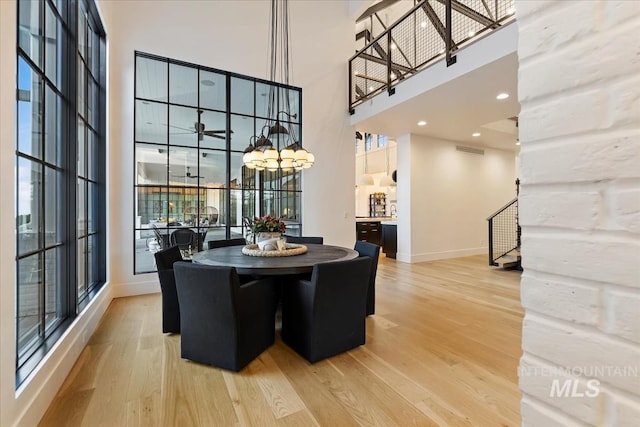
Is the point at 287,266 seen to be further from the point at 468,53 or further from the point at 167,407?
the point at 468,53

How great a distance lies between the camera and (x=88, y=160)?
3.37m

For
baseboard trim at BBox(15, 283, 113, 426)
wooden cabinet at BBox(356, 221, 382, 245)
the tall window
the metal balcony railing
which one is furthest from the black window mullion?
wooden cabinet at BBox(356, 221, 382, 245)

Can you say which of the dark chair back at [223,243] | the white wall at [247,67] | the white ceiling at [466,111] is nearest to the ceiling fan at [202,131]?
the white wall at [247,67]

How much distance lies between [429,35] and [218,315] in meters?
6.57

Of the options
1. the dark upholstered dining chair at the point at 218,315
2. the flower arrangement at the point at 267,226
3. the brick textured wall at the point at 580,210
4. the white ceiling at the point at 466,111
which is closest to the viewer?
the brick textured wall at the point at 580,210

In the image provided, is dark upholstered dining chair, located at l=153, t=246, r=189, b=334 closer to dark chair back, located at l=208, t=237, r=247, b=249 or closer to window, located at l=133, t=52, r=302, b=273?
dark chair back, located at l=208, t=237, r=247, b=249

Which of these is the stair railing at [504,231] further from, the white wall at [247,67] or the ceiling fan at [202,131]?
the ceiling fan at [202,131]

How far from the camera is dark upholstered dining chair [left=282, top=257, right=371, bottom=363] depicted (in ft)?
7.39

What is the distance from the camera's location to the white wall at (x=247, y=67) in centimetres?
400

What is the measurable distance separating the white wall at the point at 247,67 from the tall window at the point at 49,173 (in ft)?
2.21

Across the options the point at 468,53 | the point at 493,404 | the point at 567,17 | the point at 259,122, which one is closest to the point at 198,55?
the point at 259,122

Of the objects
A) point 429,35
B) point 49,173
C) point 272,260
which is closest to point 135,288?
point 49,173

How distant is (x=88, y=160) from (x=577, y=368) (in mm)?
4275

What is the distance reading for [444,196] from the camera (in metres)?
6.92
